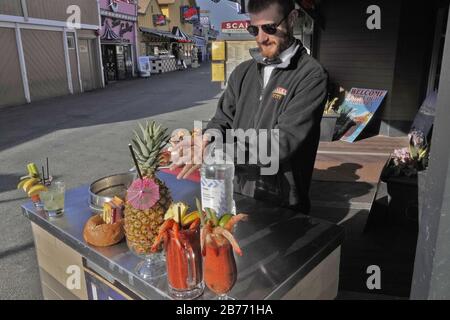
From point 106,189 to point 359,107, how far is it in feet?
21.7

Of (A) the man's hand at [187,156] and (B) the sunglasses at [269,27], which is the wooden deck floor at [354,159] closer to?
(B) the sunglasses at [269,27]

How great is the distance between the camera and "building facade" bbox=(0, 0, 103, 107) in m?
14.1

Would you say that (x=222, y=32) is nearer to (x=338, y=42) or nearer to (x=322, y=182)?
(x=338, y=42)

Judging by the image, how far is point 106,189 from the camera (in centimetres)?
226

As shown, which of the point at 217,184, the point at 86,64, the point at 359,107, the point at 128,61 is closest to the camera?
the point at 217,184

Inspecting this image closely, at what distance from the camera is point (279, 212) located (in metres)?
2.03

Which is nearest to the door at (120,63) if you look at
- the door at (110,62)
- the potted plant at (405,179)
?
the door at (110,62)

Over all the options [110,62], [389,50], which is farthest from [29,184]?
[110,62]

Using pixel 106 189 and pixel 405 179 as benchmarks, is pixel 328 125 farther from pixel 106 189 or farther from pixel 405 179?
pixel 106 189

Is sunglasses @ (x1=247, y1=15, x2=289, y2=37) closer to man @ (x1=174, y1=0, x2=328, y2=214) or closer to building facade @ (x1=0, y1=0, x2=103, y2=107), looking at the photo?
man @ (x1=174, y1=0, x2=328, y2=214)

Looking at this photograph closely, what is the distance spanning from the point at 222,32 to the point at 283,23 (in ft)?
23.0

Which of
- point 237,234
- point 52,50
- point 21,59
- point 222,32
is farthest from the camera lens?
point 52,50

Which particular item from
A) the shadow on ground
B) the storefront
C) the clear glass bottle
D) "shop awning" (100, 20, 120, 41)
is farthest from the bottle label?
"shop awning" (100, 20, 120, 41)
